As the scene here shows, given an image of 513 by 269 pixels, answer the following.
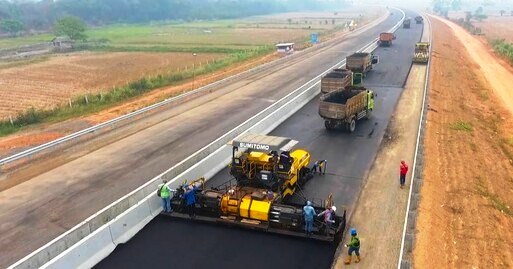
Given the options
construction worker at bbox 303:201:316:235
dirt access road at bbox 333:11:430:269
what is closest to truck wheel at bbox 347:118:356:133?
dirt access road at bbox 333:11:430:269

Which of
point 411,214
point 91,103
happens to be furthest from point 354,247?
point 91,103

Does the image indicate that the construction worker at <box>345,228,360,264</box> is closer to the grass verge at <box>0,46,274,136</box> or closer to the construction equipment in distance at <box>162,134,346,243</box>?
the construction equipment in distance at <box>162,134,346,243</box>

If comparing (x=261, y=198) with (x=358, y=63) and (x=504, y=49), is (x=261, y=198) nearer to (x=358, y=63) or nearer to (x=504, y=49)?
(x=358, y=63)

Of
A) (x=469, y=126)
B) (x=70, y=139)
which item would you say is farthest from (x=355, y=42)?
(x=70, y=139)

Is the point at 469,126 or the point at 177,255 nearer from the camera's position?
the point at 177,255

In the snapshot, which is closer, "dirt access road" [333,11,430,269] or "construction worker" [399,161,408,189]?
"dirt access road" [333,11,430,269]

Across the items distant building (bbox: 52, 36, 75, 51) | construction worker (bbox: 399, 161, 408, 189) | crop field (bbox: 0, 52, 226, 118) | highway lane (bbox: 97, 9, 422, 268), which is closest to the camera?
highway lane (bbox: 97, 9, 422, 268)

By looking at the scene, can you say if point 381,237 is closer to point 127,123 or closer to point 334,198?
point 334,198

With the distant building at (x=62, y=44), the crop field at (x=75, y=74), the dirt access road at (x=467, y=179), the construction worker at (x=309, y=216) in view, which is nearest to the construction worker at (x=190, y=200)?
the construction worker at (x=309, y=216)
